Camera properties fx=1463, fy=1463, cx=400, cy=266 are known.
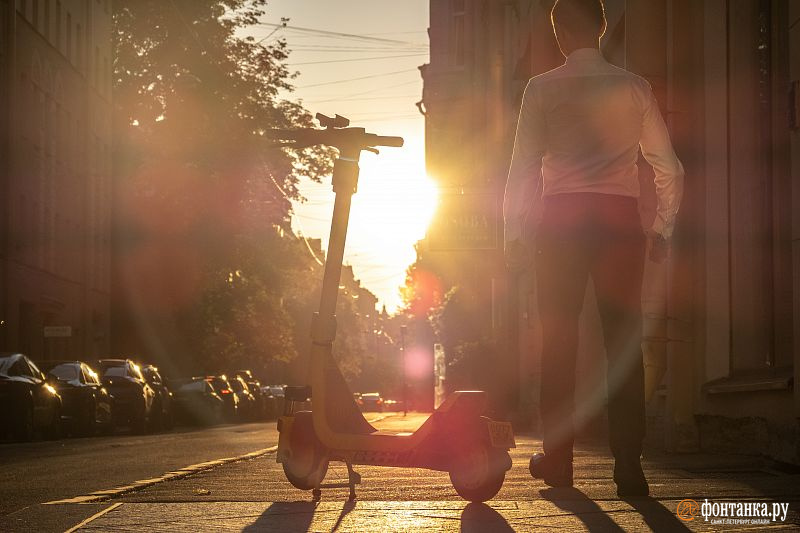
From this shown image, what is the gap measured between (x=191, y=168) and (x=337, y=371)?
41.0 meters

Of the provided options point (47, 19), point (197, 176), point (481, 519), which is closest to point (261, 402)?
point (197, 176)

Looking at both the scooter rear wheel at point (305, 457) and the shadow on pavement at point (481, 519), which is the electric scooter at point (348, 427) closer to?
the scooter rear wheel at point (305, 457)

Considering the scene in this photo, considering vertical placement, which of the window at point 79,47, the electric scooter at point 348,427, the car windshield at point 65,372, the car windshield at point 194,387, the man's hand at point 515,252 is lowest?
the car windshield at point 194,387

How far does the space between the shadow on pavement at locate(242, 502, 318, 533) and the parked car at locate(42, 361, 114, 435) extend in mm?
19926

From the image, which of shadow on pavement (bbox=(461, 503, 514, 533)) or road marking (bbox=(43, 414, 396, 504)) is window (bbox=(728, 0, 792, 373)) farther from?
shadow on pavement (bbox=(461, 503, 514, 533))

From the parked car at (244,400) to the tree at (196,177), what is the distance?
6.94ft

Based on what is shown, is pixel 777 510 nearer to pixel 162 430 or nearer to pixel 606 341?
pixel 606 341

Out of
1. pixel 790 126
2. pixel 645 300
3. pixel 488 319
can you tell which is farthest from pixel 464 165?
pixel 790 126

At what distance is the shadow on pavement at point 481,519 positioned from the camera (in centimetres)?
479

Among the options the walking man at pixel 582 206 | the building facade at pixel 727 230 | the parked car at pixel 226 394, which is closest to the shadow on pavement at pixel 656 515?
the walking man at pixel 582 206

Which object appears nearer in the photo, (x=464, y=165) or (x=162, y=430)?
(x=162, y=430)

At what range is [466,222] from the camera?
99.4 feet

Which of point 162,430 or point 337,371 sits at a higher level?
point 337,371

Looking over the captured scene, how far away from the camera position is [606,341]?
596cm
